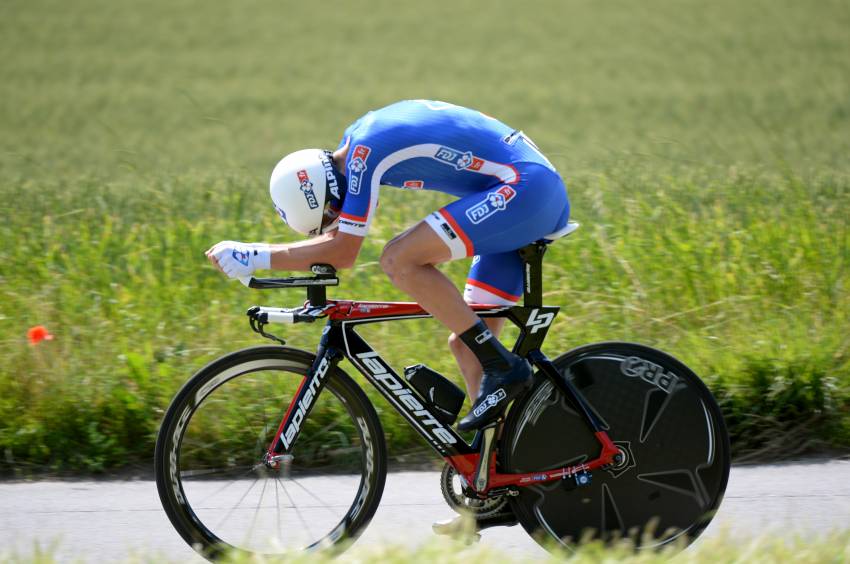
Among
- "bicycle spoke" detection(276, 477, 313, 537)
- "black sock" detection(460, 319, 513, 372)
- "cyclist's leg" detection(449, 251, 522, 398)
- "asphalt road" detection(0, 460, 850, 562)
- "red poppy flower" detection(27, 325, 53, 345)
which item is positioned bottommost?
"asphalt road" detection(0, 460, 850, 562)

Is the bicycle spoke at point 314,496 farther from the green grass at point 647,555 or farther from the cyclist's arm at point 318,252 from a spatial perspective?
the cyclist's arm at point 318,252

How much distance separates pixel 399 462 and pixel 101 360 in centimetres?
156

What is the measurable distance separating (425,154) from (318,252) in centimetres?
49

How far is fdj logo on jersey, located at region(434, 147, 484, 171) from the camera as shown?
3588 millimetres

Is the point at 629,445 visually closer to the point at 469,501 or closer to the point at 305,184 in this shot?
the point at 469,501

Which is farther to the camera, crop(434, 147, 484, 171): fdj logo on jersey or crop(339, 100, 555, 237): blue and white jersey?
crop(434, 147, 484, 171): fdj logo on jersey

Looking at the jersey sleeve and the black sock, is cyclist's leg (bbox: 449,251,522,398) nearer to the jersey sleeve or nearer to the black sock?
the black sock

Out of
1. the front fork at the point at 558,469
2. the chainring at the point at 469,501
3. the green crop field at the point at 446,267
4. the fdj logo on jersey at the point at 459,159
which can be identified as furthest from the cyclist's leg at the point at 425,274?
the green crop field at the point at 446,267

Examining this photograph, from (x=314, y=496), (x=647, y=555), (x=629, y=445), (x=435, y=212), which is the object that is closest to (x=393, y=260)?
(x=435, y=212)

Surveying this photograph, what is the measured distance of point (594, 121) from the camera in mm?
16156

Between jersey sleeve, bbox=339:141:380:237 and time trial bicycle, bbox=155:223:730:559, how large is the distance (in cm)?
33

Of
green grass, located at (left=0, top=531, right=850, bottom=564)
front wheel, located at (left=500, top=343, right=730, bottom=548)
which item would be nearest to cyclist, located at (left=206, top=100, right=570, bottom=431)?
front wheel, located at (left=500, top=343, right=730, bottom=548)

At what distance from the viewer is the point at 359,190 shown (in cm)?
347

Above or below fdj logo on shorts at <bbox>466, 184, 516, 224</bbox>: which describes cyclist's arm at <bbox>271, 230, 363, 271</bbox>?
below
